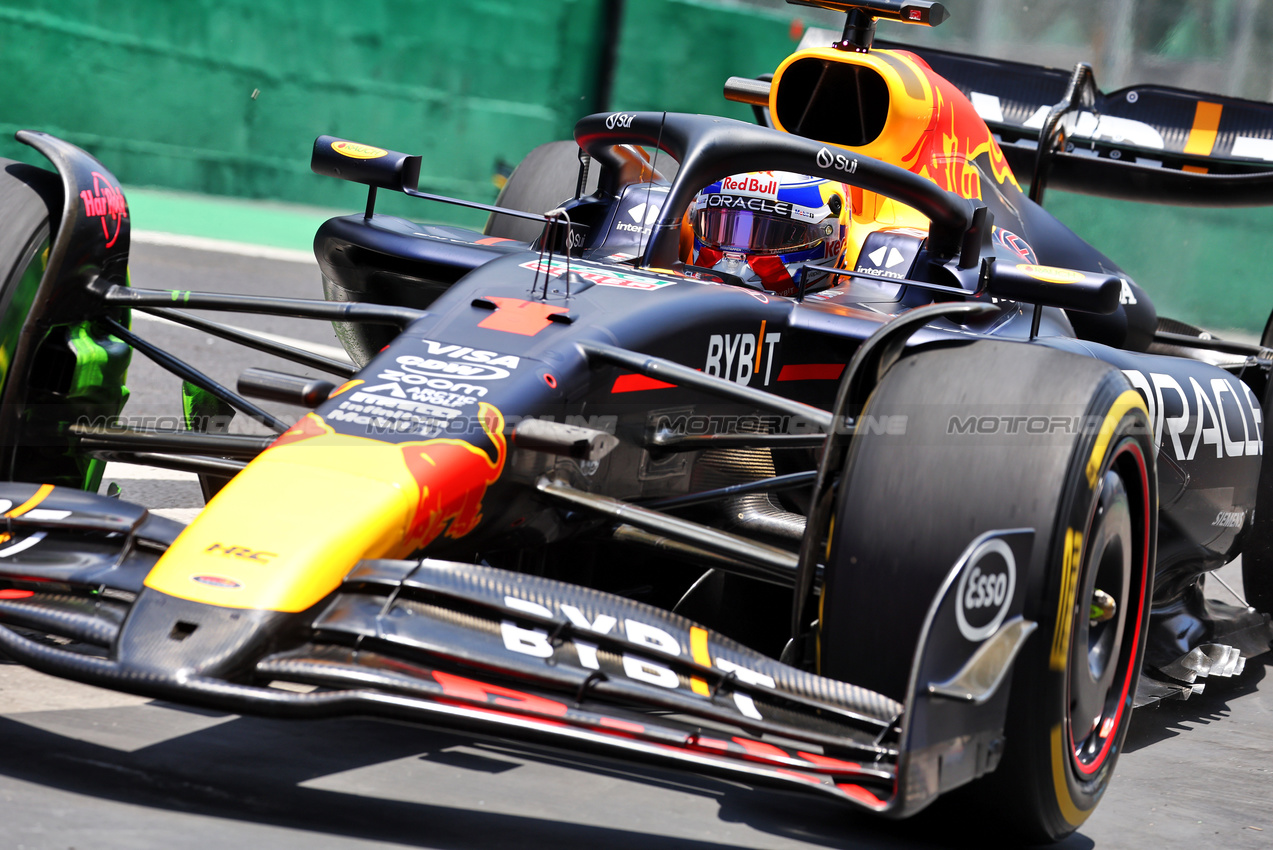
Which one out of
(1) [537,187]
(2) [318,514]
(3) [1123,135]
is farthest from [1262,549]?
(2) [318,514]

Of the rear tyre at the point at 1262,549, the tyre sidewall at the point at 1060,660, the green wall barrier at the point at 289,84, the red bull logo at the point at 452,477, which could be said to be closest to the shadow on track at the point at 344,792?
the tyre sidewall at the point at 1060,660

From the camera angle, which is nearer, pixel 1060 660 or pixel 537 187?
pixel 1060 660

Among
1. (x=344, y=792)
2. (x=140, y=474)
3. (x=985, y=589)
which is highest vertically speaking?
(x=985, y=589)

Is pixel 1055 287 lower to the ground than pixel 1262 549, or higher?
higher

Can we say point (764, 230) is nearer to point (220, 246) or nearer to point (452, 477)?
point (452, 477)

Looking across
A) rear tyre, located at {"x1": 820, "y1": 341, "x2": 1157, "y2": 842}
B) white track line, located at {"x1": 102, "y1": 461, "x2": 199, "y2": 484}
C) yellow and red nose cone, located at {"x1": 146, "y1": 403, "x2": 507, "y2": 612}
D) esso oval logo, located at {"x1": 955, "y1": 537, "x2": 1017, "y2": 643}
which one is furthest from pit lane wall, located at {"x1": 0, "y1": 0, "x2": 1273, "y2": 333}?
esso oval logo, located at {"x1": 955, "y1": 537, "x2": 1017, "y2": 643}

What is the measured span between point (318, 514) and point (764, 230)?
1.81 meters

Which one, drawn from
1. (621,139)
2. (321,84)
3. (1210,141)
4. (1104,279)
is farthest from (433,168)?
A: (1104,279)

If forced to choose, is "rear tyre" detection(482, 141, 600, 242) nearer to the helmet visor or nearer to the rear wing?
the rear wing

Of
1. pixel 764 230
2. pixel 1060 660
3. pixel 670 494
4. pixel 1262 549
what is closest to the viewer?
pixel 1060 660

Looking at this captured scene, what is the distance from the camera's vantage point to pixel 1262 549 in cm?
495

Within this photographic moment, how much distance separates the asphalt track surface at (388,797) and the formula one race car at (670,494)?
0.21 m

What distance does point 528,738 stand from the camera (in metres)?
2.27

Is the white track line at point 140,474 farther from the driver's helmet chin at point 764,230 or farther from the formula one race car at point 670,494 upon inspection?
the driver's helmet chin at point 764,230
